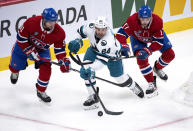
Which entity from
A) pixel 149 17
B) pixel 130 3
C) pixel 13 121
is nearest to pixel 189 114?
pixel 149 17

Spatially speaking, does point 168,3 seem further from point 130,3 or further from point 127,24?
point 127,24

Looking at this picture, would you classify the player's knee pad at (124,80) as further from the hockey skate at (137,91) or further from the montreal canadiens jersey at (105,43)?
the montreal canadiens jersey at (105,43)

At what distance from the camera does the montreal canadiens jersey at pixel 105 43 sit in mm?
4000

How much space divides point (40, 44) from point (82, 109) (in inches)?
32.0

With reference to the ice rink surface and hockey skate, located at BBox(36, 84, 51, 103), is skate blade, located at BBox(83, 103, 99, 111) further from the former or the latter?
hockey skate, located at BBox(36, 84, 51, 103)

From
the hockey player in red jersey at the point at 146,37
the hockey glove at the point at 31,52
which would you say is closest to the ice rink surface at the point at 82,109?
the hockey player in red jersey at the point at 146,37

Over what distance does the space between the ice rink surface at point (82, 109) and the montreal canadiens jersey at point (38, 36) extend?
0.63 metres

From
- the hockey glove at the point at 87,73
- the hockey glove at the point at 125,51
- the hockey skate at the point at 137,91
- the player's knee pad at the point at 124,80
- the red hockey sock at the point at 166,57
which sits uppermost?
the hockey glove at the point at 125,51

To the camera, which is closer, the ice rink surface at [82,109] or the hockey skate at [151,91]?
the ice rink surface at [82,109]

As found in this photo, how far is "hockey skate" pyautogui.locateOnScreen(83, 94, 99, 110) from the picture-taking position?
427 centimetres

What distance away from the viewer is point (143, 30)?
4.30 metres

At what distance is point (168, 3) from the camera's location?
232 inches

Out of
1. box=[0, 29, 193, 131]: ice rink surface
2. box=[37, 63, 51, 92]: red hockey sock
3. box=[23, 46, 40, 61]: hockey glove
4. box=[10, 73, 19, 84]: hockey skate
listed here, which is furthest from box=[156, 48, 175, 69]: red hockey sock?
box=[10, 73, 19, 84]: hockey skate

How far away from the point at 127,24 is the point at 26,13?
4.77ft
